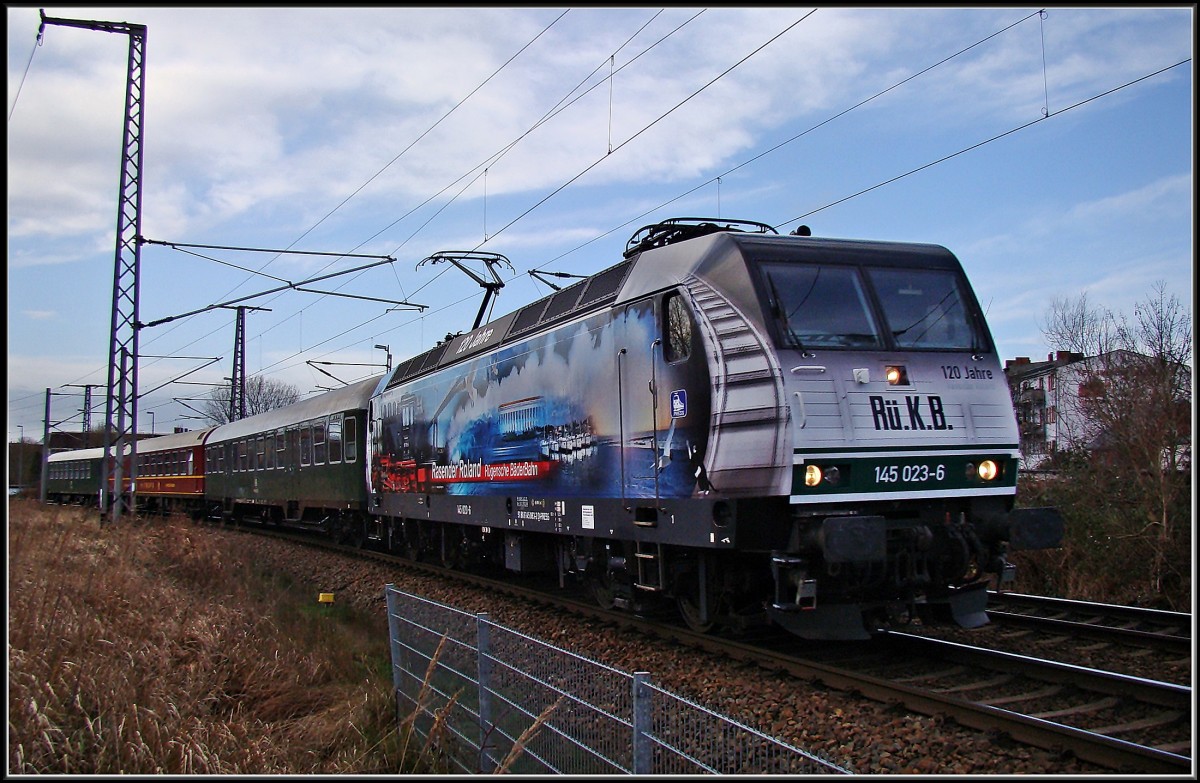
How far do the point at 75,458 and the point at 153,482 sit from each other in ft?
36.8

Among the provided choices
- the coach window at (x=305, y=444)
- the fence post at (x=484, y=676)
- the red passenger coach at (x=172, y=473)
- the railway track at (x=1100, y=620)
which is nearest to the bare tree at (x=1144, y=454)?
the railway track at (x=1100, y=620)

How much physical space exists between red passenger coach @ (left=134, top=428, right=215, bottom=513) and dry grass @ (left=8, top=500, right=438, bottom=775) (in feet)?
74.2

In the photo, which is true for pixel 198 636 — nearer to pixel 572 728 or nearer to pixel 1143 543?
pixel 572 728

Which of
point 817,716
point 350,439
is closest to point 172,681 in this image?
point 817,716

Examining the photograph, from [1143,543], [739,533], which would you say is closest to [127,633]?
[739,533]

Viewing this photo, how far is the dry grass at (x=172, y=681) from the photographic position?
5.62 meters

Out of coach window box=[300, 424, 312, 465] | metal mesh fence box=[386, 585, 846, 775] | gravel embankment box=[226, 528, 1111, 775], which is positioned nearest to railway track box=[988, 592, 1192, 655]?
gravel embankment box=[226, 528, 1111, 775]

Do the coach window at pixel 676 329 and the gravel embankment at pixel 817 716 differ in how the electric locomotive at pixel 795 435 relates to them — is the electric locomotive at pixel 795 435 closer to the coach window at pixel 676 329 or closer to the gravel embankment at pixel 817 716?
the coach window at pixel 676 329

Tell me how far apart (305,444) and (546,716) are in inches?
731

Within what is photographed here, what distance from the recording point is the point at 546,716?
512 centimetres

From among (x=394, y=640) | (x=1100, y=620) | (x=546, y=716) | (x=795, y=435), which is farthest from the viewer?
(x=1100, y=620)

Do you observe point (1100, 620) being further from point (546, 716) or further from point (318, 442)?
point (318, 442)

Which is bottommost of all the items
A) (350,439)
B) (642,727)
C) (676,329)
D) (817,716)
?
(817,716)

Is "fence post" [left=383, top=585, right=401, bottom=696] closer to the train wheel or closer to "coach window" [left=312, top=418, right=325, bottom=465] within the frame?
the train wheel
